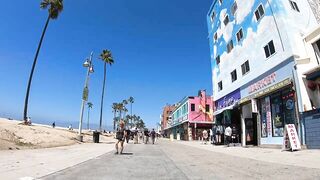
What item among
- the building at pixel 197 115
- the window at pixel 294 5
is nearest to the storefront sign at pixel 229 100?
the window at pixel 294 5

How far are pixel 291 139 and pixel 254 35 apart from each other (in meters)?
10.5

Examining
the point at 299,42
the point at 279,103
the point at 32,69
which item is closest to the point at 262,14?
the point at 299,42

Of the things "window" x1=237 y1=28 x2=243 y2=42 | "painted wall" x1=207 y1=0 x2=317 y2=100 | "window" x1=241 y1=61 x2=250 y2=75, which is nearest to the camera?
"painted wall" x1=207 y1=0 x2=317 y2=100

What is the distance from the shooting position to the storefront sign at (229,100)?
2744 cm

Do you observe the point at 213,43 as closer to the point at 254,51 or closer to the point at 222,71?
the point at 222,71

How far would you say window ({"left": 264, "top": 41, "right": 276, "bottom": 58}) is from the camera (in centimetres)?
2091

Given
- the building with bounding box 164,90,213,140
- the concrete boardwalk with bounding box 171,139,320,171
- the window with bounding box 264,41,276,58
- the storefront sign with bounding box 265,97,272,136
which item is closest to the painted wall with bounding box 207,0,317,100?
the window with bounding box 264,41,276,58

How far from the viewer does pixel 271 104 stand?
68.4ft

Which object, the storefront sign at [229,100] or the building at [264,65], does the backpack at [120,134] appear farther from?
the storefront sign at [229,100]

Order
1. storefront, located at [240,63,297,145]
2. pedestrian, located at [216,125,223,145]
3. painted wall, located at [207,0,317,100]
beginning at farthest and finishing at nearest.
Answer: pedestrian, located at [216,125,223,145] < painted wall, located at [207,0,317,100] < storefront, located at [240,63,297,145]

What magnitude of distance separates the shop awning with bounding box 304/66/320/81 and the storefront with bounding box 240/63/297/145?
1.05 m

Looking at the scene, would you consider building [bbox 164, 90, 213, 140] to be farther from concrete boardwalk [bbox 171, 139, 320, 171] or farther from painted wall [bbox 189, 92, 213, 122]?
concrete boardwalk [bbox 171, 139, 320, 171]

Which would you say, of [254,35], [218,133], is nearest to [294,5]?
[254,35]

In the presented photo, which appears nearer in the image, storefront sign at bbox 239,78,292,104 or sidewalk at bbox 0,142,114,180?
Answer: sidewalk at bbox 0,142,114,180
